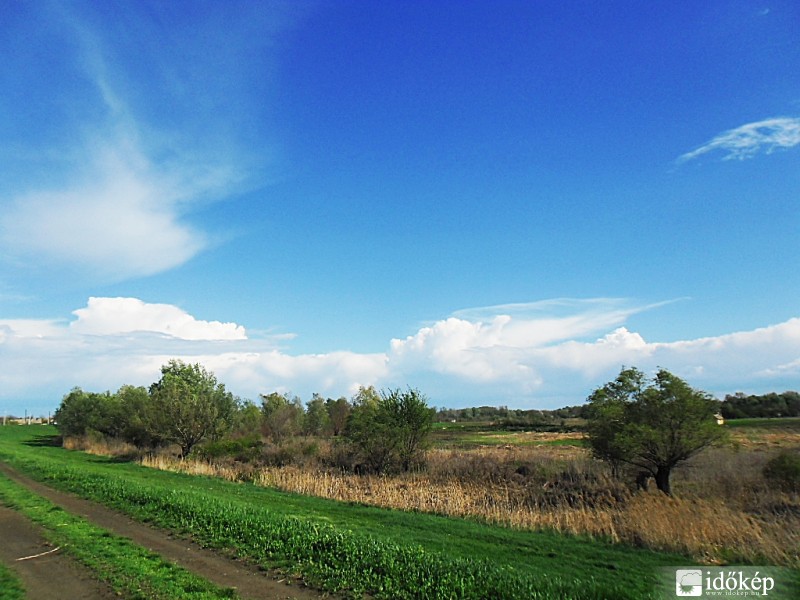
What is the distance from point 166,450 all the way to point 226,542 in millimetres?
39374

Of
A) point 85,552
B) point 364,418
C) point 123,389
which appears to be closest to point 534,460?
point 364,418

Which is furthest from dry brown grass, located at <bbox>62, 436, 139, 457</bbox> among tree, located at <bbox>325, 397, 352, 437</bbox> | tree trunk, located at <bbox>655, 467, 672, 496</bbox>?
tree trunk, located at <bbox>655, 467, 672, 496</bbox>

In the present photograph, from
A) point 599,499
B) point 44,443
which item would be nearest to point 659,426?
point 599,499

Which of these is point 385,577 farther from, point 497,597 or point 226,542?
point 226,542

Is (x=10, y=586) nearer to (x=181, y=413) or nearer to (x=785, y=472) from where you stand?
(x=785, y=472)

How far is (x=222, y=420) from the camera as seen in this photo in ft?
145

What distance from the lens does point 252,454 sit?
1574 inches

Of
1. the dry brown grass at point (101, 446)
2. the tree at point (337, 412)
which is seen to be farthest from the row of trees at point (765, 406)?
the dry brown grass at point (101, 446)

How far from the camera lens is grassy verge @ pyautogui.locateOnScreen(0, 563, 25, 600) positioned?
8.91m

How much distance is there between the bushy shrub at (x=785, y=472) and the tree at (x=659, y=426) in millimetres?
2782

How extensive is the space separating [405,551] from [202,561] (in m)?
4.32

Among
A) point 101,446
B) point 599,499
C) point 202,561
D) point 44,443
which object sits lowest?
point 44,443

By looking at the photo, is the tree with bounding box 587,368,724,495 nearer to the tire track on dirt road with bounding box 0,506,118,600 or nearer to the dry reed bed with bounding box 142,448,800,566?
the dry reed bed with bounding box 142,448,800,566

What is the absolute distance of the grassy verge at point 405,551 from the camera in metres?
9.18
